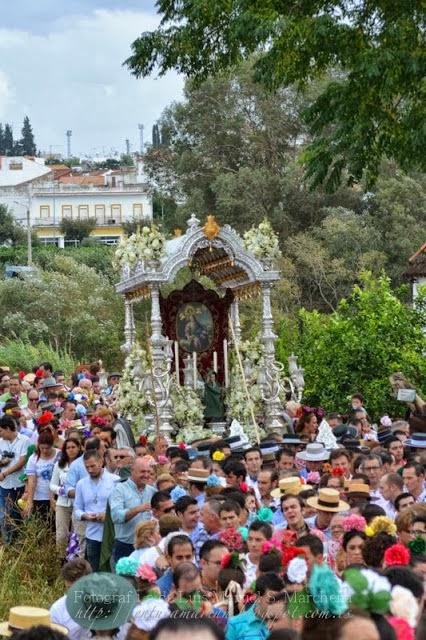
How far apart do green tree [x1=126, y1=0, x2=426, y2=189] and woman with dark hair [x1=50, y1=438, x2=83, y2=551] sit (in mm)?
3807

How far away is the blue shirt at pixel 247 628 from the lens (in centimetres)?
743

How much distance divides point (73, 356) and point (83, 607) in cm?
3618

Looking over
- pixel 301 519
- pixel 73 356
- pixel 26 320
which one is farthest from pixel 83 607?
pixel 26 320

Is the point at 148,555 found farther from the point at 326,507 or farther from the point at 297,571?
the point at 297,571

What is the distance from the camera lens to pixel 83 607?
773 centimetres

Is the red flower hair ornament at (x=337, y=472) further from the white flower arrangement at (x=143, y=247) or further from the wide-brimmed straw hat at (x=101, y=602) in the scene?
the white flower arrangement at (x=143, y=247)

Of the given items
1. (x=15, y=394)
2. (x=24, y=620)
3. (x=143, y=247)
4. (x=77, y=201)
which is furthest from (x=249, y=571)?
(x=77, y=201)

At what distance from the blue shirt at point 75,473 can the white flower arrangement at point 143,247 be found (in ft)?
28.4

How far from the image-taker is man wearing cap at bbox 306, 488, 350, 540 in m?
11.2

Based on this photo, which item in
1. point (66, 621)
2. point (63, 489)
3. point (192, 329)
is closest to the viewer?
point (66, 621)

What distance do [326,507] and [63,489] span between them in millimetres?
3753

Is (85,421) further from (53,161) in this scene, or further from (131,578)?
(53,161)

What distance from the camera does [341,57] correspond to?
51.1ft

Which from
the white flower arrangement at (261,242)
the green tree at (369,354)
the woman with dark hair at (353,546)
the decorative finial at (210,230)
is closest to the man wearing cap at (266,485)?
the woman with dark hair at (353,546)
